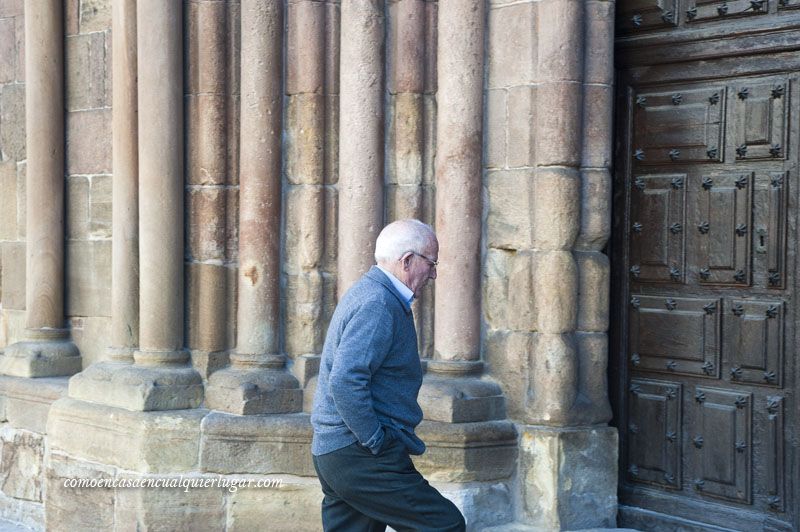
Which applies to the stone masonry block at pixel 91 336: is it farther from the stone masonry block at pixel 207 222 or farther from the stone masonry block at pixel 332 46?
the stone masonry block at pixel 332 46

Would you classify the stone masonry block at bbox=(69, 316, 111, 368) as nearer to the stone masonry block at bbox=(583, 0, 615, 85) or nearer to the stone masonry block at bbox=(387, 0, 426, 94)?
the stone masonry block at bbox=(387, 0, 426, 94)

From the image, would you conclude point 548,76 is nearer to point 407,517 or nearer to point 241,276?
point 241,276

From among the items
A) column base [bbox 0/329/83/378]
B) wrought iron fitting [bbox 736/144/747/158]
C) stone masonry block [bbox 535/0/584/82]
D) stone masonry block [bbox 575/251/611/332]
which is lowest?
column base [bbox 0/329/83/378]

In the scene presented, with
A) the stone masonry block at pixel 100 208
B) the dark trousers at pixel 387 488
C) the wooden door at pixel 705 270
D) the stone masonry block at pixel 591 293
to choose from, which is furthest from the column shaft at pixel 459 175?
the stone masonry block at pixel 100 208

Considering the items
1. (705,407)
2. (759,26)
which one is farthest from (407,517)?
(759,26)

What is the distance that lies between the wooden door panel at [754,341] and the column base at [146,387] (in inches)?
89.6

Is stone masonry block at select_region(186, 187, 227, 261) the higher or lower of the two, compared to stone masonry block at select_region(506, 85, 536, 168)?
lower

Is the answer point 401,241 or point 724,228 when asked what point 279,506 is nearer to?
point 401,241

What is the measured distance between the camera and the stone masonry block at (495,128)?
4.80 meters

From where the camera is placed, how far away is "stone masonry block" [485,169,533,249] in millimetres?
4715

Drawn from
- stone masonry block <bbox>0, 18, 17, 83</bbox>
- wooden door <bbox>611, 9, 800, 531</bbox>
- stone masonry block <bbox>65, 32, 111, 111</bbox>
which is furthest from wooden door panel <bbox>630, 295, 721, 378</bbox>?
stone masonry block <bbox>0, 18, 17, 83</bbox>

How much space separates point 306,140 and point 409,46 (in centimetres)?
60

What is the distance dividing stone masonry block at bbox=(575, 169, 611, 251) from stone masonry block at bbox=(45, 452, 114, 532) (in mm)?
2299

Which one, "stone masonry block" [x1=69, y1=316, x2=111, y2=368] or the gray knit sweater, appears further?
"stone masonry block" [x1=69, y1=316, x2=111, y2=368]
